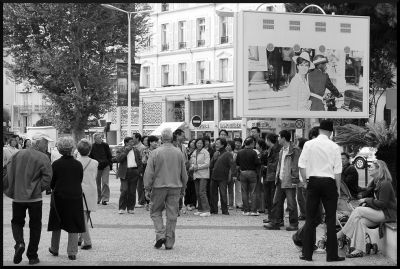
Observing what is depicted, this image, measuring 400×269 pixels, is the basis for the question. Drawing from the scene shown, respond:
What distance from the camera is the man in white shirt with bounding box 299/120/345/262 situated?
1053cm

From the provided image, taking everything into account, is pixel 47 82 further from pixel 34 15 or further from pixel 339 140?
pixel 339 140

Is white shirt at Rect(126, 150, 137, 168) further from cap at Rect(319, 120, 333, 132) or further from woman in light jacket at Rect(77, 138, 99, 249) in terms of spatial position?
cap at Rect(319, 120, 333, 132)

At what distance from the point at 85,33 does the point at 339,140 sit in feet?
87.4

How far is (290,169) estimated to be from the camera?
46.7ft

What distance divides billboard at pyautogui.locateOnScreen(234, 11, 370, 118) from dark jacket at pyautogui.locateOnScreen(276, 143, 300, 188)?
14.2 feet

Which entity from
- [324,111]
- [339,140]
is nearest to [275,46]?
[324,111]

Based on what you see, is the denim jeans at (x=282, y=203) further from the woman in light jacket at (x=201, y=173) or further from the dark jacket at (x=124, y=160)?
the dark jacket at (x=124, y=160)

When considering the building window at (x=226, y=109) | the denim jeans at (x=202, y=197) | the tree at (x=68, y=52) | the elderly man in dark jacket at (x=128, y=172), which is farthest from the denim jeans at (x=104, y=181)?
the building window at (x=226, y=109)

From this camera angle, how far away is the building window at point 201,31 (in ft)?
199

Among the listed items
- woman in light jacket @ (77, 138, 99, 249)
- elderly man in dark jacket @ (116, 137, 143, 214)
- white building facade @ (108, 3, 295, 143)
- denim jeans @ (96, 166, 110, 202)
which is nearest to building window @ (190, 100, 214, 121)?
white building facade @ (108, 3, 295, 143)

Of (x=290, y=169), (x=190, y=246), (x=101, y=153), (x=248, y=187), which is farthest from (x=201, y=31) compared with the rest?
(x=190, y=246)

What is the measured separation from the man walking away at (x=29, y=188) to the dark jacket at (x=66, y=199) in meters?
0.19

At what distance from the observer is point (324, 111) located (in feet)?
65.7

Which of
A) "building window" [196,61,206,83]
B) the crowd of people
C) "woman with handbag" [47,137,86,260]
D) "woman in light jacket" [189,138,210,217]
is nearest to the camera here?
the crowd of people
